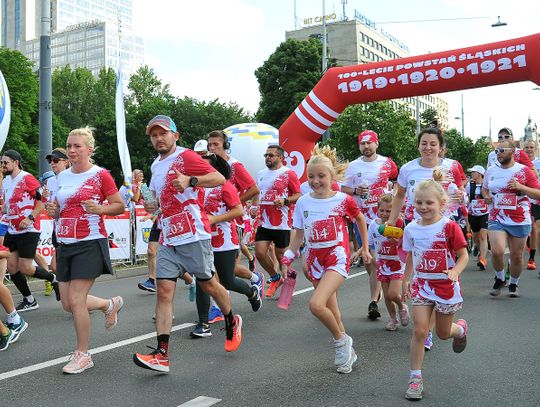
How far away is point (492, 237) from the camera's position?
28.8ft

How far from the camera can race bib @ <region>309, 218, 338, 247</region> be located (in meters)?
5.33

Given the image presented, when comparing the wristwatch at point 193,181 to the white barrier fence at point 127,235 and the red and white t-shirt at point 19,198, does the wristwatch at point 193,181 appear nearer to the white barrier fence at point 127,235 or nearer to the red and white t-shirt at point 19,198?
the red and white t-shirt at point 19,198

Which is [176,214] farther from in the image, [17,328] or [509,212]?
[509,212]

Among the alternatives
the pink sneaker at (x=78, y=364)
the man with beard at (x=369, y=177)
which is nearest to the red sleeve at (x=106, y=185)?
the pink sneaker at (x=78, y=364)

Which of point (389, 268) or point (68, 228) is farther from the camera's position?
point (389, 268)

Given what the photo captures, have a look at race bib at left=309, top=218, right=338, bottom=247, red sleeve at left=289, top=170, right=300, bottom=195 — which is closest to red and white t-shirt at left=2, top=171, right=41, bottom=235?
red sleeve at left=289, top=170, right=300, bottom=195

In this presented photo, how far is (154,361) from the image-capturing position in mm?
4883

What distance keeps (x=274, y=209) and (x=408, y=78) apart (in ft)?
22.9

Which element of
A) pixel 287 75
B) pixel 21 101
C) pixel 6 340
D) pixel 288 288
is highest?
pixel 287 75

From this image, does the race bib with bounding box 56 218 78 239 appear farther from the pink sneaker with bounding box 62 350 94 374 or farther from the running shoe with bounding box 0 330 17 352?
the running shoe with bounding box 0 330 17 352

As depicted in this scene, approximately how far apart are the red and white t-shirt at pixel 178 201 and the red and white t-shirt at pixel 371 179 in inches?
137

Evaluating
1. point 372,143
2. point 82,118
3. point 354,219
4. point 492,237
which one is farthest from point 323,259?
point 82,118

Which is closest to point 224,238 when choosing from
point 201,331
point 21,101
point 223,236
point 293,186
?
point 223,236

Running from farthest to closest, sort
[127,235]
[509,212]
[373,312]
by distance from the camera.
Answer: [127,235] → [509,212] → [373,312]
